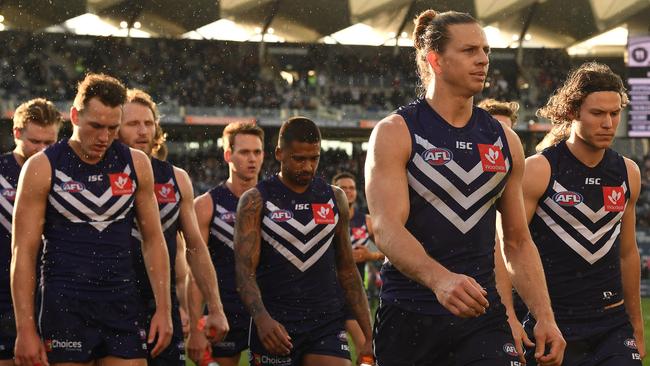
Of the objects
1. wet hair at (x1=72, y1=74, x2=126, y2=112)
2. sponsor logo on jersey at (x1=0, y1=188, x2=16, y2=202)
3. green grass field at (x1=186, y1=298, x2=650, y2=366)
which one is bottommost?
green grass field at (x1=186, y1=298, x2=650, y2=366)

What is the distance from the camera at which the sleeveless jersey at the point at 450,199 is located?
475 centimetres

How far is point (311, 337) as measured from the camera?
679cm

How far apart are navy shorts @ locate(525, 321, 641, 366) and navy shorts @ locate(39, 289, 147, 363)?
2.32 metres

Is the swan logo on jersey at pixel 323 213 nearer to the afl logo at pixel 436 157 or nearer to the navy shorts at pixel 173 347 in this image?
the navy shorts at pixel 173 347

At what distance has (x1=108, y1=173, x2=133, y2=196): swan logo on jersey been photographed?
6.00 meters

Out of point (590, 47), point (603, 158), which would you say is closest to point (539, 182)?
point (603, 158)

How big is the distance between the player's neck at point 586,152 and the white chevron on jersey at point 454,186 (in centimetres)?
167

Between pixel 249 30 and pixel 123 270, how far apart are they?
114 feet

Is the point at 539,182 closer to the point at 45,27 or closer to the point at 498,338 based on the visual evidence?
the point at 498,338

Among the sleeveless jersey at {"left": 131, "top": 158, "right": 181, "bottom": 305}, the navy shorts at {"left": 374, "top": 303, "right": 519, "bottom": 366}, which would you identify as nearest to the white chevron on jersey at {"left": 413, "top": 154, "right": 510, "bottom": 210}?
the navy shorts at {"left": 374, "top": 303, "right": 519, "bottom": 366}

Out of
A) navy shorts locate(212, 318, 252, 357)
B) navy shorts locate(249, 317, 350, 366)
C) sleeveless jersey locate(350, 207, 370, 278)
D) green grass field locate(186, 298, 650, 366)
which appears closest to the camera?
navy shorts locate(249, 317, 350, 366)

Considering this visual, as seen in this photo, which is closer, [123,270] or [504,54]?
[123,270]

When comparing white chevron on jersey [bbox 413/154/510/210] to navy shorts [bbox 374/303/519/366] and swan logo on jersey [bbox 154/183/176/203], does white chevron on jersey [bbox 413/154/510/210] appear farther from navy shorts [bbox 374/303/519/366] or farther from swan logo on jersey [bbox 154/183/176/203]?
swan logo on jersey [bbox 154/183/176/203]

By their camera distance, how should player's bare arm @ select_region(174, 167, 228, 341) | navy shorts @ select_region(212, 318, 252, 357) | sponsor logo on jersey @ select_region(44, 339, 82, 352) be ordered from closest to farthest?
sponsor logo on jersey @ select_region(44, 339, 82, 352) → player's bare arm @ select_region(174, 167, 228, 341) → navy shorts @ select_region(212, 318, 252, 357)
